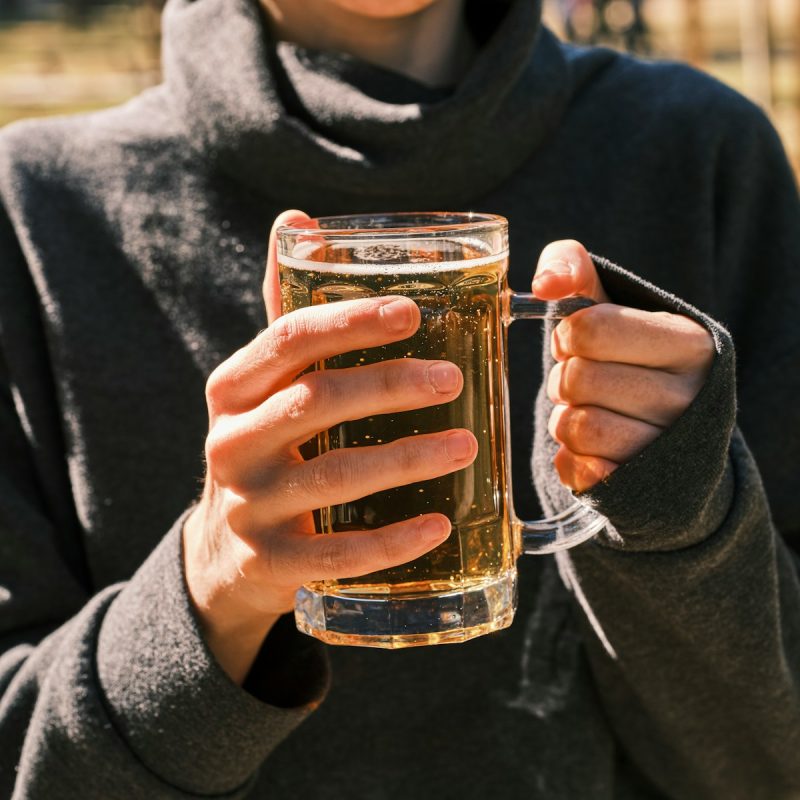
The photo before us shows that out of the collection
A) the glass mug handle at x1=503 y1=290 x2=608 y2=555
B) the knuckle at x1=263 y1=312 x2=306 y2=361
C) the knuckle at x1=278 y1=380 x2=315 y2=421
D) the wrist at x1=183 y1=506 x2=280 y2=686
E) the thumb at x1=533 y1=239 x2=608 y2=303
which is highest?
the knuckle at x1=263 y1=312 x2=306 y2=361

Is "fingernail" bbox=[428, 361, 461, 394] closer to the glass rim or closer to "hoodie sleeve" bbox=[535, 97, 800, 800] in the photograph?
the glass rim

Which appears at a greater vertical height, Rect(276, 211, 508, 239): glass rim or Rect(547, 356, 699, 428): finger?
Rect(276, 211, 508, 239): glass rim

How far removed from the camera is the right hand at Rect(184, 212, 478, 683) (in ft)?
3.23

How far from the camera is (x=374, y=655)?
5.43ft

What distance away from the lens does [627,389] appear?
1.14m

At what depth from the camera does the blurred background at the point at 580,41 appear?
945cm

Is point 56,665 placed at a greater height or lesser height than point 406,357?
lesser

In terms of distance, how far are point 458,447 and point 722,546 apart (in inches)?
16.5

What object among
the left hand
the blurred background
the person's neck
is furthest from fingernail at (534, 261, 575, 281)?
the blurred background

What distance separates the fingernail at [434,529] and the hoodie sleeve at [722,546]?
0.21 meters

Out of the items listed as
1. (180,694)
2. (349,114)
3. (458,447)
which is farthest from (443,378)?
(349,114)

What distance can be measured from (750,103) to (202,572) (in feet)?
3.63

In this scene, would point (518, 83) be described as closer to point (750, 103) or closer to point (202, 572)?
point (750, 103)

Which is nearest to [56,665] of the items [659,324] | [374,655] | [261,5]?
[374,655]
